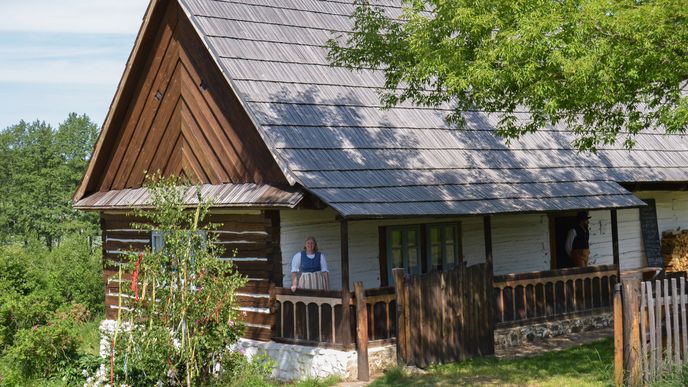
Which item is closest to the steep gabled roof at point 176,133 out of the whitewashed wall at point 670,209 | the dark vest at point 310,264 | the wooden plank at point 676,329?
the dark vest at point 310,264

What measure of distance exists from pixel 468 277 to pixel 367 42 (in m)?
3.78

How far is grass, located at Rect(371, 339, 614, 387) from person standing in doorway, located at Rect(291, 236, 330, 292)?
1822 mm

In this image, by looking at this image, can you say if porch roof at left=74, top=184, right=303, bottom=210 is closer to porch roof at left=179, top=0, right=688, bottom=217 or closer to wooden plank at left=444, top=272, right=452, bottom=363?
porch roof at left=179, top=0, right=688, bottom=217

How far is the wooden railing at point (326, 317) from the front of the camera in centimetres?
1293

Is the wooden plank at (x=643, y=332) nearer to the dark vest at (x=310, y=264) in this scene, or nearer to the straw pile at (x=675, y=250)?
the dark vest at (x=310, y=264)

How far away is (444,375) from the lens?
12359 mm

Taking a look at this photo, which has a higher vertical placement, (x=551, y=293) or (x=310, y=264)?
(x=310, y=264)

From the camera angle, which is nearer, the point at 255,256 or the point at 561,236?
the point at 255,256

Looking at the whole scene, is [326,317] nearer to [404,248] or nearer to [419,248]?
[404,248]

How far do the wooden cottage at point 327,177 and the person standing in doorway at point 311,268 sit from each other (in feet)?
0.91

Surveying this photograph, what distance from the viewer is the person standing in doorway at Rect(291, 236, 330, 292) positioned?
13.6 meters

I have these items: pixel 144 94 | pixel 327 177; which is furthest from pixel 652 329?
pixel 144 94

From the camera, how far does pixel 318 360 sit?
13047 mm

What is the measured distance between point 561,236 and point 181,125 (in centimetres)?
808
